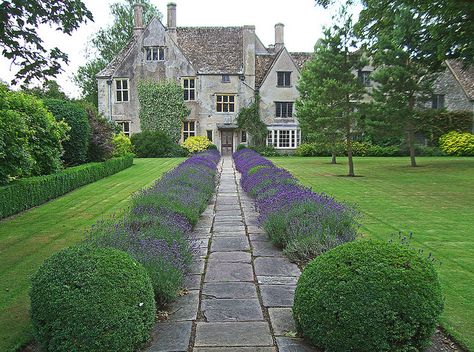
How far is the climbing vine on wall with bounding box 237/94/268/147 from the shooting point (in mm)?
37844

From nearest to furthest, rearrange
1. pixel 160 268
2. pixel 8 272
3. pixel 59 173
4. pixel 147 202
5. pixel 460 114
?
pixel 160 268
pixel 8 272
pixel 147 202
pixel 59 173
pixel 460 114

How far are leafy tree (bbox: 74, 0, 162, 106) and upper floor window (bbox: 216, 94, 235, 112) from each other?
19.1 m

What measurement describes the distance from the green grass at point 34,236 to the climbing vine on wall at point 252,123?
22.0m

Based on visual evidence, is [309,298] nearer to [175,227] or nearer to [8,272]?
[175,227]

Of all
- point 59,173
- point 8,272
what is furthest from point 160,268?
point 59,173

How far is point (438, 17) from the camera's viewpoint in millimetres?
15758

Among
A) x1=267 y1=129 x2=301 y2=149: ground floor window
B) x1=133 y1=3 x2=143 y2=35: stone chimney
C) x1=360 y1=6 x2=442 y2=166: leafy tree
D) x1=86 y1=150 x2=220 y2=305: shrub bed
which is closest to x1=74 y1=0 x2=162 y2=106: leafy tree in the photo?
x1=133 y1=3 x2=143 y2=35: stone chimney

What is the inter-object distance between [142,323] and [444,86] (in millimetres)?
42147

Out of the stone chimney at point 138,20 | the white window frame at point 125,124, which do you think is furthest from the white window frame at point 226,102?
the stone chimney at point 138,20

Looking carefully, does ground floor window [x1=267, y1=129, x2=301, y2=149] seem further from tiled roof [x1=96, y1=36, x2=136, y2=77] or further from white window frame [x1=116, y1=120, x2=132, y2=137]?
tiled roof [x1=96, y1=36, x2=136, y2=77]

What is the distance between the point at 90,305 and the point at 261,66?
3956cm

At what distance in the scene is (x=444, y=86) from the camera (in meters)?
40.0

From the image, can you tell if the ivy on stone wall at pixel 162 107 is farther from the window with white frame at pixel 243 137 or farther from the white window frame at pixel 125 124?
the window with white frame at pixel 243 137

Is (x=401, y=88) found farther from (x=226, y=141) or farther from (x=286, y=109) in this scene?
(x=226, y=141)
